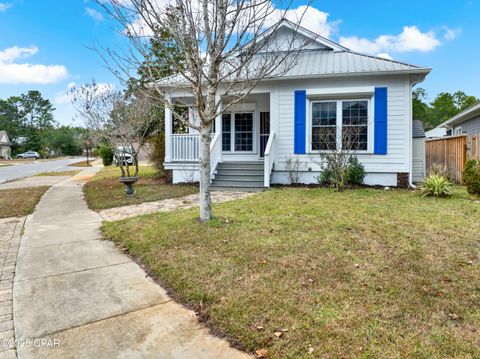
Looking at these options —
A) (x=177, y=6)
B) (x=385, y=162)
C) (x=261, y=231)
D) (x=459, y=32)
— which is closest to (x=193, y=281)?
(x=261, y=231)

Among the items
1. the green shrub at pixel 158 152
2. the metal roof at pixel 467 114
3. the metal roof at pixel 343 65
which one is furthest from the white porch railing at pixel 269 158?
the metal roof at pixel 467 114

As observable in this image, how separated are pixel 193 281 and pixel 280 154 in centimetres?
840

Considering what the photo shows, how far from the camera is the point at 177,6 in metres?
5.06

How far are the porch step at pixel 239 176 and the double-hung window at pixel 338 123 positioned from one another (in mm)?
2194

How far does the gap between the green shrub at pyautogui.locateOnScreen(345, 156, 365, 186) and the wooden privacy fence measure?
113 inches

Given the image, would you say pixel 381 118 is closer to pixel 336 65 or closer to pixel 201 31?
pixel 336 65

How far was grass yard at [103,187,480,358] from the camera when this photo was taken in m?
2.53

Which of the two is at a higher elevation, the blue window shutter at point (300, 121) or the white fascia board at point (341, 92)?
the white fascia board at point (341, 92)

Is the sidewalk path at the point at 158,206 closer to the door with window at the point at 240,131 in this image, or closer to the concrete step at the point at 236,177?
the concrete step at the point at 236,177

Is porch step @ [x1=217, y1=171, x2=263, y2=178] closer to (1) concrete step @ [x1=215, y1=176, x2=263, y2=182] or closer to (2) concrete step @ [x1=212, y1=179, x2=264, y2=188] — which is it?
(1) concrete step @ [x1=215, y1=176, x2=263, y2=182]

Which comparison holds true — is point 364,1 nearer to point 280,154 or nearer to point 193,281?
point 280,154

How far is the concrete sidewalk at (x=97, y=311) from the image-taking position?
2508 millimetres

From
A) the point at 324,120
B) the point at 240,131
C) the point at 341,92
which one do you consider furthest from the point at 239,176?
the point at 341,92

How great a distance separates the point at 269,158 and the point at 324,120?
2.42 metres
